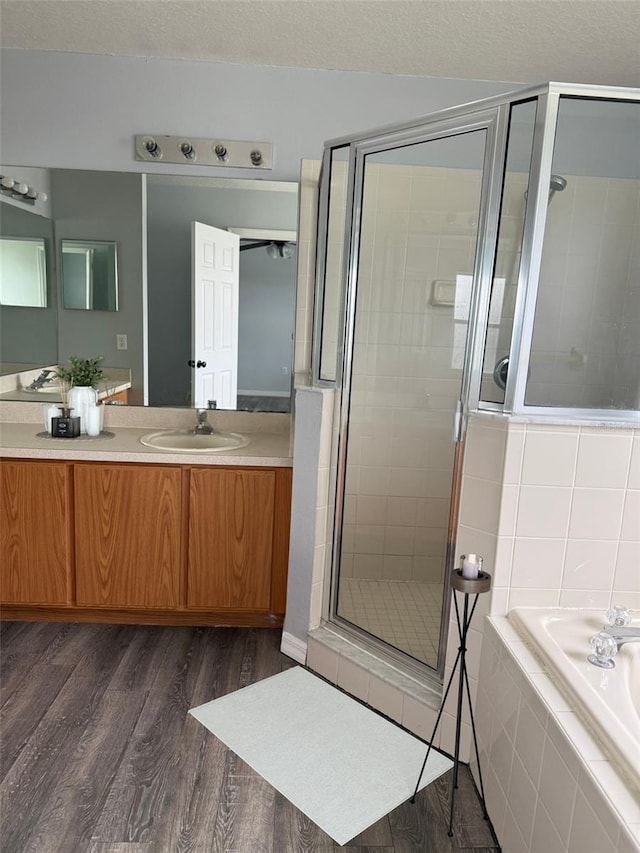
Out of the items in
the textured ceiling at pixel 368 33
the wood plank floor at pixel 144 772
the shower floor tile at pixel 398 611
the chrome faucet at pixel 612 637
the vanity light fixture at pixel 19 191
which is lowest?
the wood plank floor at pixel 144 772

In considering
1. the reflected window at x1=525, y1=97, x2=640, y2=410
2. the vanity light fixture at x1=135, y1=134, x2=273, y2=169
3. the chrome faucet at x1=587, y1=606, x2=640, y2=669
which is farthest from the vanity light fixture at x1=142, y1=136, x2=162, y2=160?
the chrome faucet at x1=587, y1=606, x2=640, y2=669

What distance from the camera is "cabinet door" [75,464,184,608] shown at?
2.63 meters

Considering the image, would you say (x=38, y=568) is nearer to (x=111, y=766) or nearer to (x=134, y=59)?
(x=111, y=766)

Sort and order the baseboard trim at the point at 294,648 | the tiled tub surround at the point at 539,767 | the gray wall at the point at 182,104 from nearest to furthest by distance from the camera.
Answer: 1. the tiled tub surround at the point at 539,767
2. the baseboard trim at the point at 294,648
3. the gray wall at the point at 182,104

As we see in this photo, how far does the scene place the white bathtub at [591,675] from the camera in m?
1.27

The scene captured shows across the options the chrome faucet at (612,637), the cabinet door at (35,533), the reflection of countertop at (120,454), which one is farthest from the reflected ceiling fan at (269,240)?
the chrome faucet at (612,637)

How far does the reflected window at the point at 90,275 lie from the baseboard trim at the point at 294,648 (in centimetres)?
171

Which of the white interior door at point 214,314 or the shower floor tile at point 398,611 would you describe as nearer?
the shower floor tile at point 398,611

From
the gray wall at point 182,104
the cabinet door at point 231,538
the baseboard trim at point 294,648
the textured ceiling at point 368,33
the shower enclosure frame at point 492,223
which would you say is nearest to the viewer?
the shower enclosure frame at point 492,223

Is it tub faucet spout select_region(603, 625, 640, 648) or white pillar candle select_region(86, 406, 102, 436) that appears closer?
tub faucet spout select_region(603, 625, 640, 648)

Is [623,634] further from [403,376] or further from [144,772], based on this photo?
[144,772]

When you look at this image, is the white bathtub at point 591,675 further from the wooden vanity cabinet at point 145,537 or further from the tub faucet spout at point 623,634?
the wooden vanity cabinet at point 145,537

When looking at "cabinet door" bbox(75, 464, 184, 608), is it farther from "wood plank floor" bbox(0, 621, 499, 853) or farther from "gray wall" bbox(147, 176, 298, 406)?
"gray wall" bbox(147, 176, 298, 406)

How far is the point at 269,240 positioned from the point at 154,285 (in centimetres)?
58
